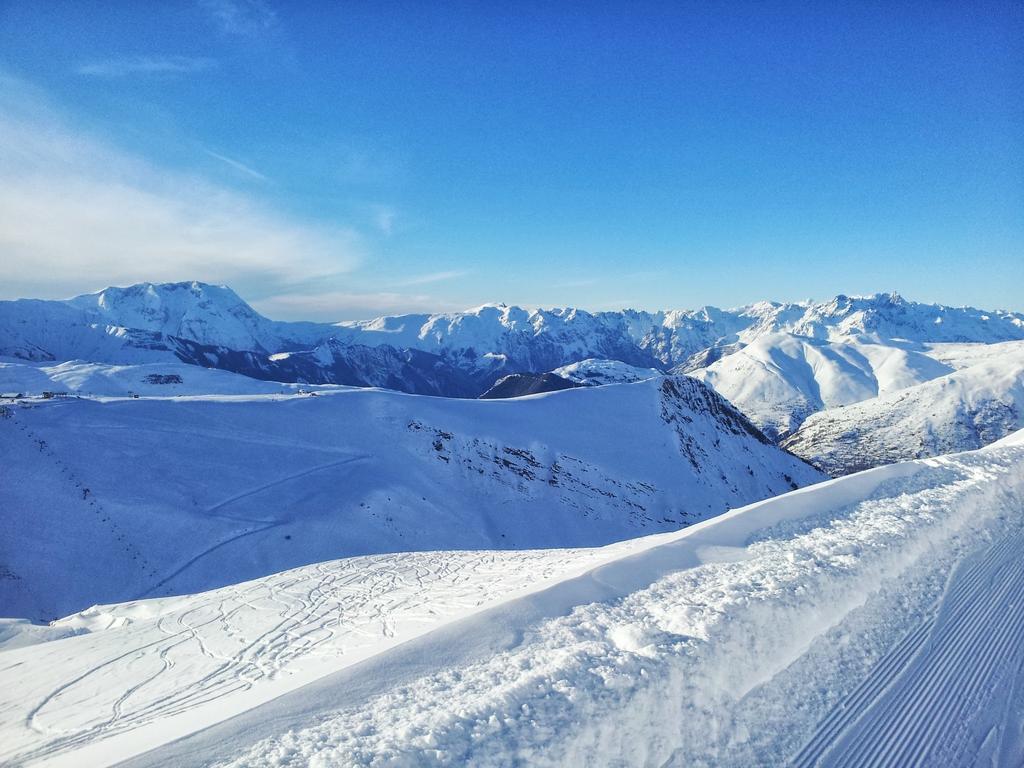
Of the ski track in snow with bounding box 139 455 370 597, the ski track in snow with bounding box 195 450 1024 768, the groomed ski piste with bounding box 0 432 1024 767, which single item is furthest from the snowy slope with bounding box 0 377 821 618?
the ski track in snow with bounding box 195 450 1024 768

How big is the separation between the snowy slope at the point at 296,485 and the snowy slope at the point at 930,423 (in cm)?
13325

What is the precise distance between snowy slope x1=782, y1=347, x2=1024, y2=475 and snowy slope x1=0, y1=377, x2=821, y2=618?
133 metres

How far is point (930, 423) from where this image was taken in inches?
6698

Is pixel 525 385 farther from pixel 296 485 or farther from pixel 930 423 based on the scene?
pixel 930 423

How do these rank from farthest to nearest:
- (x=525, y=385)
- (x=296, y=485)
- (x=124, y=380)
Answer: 1. (x=525, y=385)
2. (x=124, y=380)
3. (x=296, y=485)

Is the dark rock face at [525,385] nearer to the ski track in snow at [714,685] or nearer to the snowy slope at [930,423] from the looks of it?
the snowy slope at [930,423]

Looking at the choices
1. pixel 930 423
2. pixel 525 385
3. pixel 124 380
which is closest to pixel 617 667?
pixel 124 380

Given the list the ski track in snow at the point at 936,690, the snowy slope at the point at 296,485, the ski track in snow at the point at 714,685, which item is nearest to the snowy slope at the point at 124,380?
the snowy slope at the point at 296,485

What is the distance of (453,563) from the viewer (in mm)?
17781

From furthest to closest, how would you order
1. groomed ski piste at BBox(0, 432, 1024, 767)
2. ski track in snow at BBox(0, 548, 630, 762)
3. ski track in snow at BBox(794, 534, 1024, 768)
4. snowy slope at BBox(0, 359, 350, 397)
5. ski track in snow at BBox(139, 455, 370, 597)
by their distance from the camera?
snowy slope at BBox(0, 359, 350, 397), ski track in snow at BBox(139, 455, 370, 597), ski track in snow at BBox(0, 548, 630, 762), ski track in snow at BBox(794, 534, 1024, 768), groomed ski piste at BBox(0, 432, 1024, 767)

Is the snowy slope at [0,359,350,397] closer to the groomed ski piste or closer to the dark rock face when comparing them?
the groomed ski piste

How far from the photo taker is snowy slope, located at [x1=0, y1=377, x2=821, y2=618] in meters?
21.7

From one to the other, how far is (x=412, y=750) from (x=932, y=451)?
200397 millimetres

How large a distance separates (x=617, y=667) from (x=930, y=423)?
214 m
